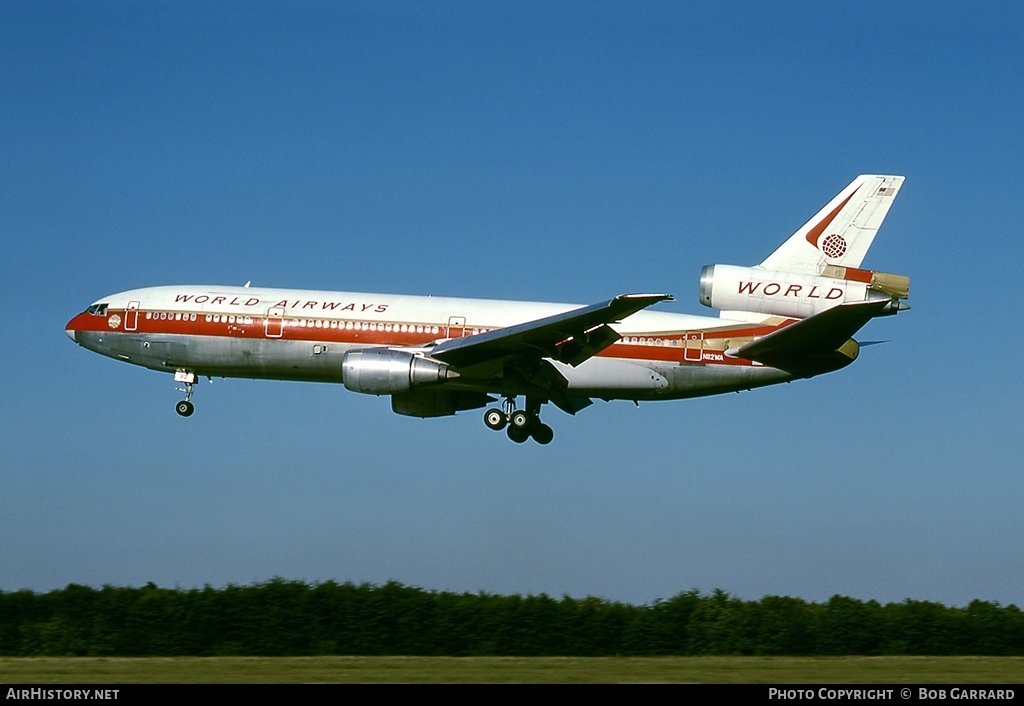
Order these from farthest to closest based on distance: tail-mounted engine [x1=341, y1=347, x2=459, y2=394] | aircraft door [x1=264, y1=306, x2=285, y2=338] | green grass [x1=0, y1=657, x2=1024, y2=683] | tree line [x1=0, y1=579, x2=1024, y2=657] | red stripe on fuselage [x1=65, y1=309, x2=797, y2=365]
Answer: aircraft door [x1=264, y1=306, x2=285, y2=338], red stripe on fuselage [x1=65, y1=309, x2=797, y2=365], tail-mounted engine [x1=341, y1=347, x2=459, y2=394], tree line [x1=0, y1=579, x2=1024, y2=657], green grass [x1=0, y1=657, x2=1024, y2=683]

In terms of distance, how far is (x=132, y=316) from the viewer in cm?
4000

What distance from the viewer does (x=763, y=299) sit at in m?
36.8

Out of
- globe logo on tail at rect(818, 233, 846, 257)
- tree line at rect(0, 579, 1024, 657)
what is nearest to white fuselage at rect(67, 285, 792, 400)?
globe logo on tail at rect(818, 233, 846, 257)

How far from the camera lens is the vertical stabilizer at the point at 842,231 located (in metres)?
37.8

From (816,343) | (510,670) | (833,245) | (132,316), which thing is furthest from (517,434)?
(510,670)

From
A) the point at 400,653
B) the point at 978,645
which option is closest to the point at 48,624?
the point at 400,653

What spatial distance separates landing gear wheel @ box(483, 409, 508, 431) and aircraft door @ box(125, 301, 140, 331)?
1105 cm

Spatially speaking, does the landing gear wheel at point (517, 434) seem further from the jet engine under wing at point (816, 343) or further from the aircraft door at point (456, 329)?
the jet engine under wing at point (816, 343)

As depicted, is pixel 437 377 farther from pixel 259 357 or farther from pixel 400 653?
pixel 400 653

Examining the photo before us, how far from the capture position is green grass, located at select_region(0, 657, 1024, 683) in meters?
23.4

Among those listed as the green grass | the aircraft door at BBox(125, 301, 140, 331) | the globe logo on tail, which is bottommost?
the green grass

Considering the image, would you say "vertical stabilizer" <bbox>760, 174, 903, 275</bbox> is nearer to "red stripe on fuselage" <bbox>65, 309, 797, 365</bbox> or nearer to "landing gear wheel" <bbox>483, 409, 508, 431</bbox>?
"red stripe on fuselage" <bbox>65, 309, 797, 365</bbox>
